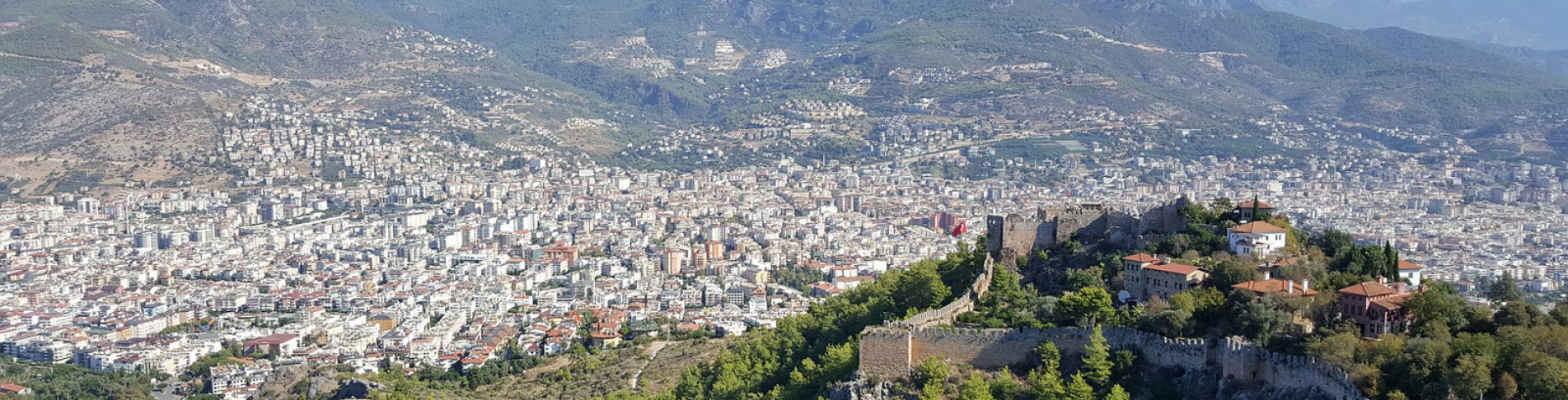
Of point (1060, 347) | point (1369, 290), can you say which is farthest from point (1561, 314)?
point (1060, 347)

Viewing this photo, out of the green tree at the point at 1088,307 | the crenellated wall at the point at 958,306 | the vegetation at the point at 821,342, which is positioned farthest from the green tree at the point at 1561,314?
the vegetation at the point at 821,342

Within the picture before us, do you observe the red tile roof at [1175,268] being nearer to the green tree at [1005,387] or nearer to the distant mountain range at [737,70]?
the green tree at [1005,387]

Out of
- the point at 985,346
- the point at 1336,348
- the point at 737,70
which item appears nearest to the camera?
the point at 1336,348

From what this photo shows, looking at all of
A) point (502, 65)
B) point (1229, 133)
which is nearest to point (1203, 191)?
point (1229, 133)

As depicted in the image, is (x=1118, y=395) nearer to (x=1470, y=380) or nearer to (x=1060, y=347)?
(x=1060, y=347)

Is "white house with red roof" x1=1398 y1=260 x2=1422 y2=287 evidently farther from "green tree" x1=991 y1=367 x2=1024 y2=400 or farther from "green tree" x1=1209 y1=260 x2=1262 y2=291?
"green tree" x1=991 y1=367 x2=1024 y2=400

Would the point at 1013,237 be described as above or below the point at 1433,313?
above

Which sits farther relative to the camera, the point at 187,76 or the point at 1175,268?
the point at 187,76
